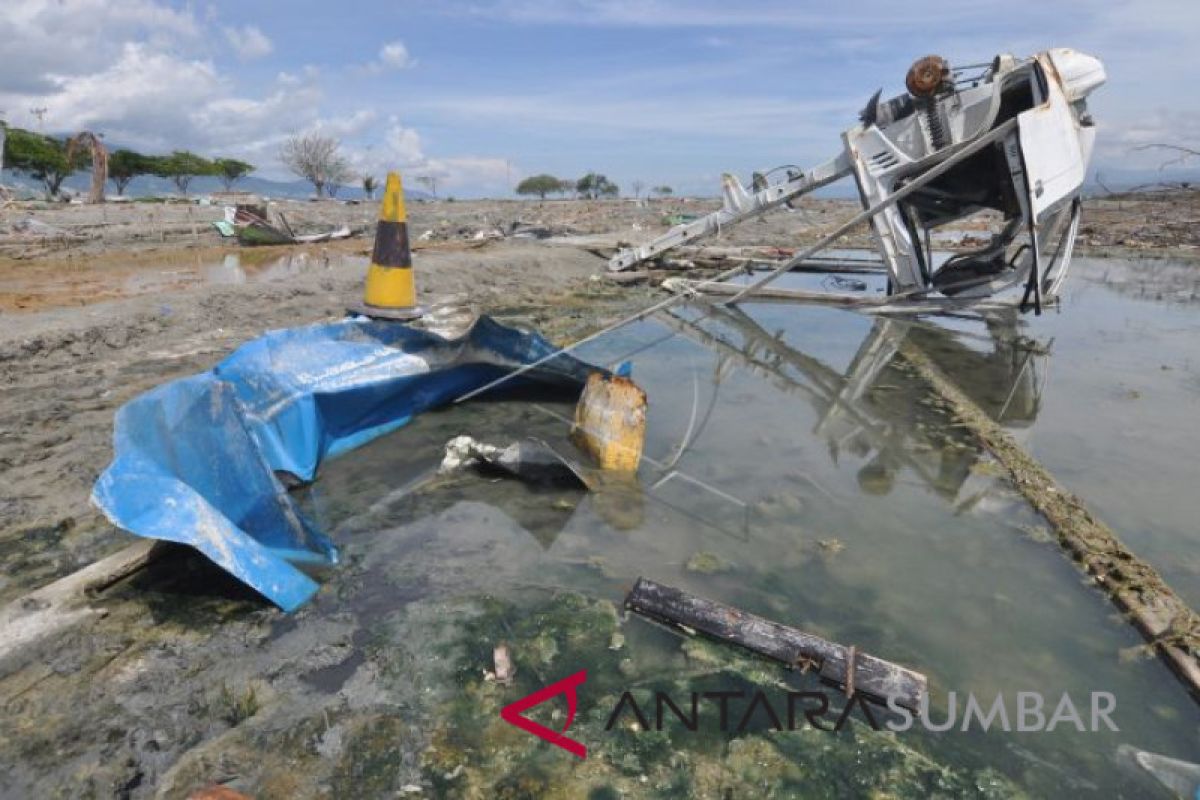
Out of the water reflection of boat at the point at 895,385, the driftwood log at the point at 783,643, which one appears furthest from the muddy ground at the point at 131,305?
the driftwood log at the point at 783,643

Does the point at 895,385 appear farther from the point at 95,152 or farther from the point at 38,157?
the point at 38,157

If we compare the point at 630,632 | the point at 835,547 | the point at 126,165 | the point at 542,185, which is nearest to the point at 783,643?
the point at 630,632

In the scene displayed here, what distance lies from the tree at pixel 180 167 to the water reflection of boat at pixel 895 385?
57533mm

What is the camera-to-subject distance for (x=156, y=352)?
22.9 feet

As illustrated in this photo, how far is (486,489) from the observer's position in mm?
4496

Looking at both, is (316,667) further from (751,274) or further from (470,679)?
(751,274)

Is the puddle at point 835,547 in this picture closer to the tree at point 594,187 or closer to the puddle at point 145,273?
the puddle at point 145,273

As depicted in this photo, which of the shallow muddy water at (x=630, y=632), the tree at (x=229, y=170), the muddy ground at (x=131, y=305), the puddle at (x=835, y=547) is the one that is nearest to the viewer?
the shallow muddy water at (x=630, y=632)

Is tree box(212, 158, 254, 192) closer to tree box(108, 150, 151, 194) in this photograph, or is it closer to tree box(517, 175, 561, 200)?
tree box(108, 150, 151, 194)

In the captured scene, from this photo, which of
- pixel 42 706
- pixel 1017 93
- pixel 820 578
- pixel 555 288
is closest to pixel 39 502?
pixel 42 706

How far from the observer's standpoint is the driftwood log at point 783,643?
271 cm

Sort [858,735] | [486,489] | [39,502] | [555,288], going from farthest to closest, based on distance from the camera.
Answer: [555,288] → [486,489] → [39,502] → [858,735]

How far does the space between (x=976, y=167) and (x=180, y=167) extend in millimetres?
62216

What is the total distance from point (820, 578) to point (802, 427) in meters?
2.80
